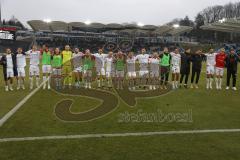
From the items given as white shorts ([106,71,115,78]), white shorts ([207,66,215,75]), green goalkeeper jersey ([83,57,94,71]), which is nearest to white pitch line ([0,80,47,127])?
green goalkeeper jersey ([83,57,94,71])

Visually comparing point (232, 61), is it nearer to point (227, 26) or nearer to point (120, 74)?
point (120, 74)

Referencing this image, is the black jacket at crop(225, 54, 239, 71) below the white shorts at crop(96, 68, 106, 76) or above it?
above

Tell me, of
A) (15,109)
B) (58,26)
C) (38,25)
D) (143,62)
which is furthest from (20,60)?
(58,26)

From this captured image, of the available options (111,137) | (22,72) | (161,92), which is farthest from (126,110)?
(22,72)

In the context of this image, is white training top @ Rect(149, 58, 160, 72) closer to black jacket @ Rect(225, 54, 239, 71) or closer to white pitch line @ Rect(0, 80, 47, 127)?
black jacket @ Rect(225, 54, 239, 71)

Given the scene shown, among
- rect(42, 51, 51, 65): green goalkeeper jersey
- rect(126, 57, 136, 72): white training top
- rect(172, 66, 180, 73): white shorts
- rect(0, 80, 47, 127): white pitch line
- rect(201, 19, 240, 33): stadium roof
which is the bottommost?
rect(0, 80, 47, 127): white pitch line

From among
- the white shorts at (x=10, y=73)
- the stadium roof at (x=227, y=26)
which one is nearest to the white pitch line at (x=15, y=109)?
the white shorts at (x=10, y=73)

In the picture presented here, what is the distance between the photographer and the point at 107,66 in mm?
19562

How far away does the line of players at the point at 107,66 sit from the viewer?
62.4ft

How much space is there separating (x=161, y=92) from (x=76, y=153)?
10.8m

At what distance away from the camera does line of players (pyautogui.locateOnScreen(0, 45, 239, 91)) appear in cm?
1902

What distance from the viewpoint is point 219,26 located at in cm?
3281

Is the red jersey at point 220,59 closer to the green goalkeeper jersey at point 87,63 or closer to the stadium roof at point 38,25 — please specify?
the green goalkeeper jersey at point 87,63

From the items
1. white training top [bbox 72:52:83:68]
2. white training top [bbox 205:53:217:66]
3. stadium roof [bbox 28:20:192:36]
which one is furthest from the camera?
stadium roof [bbox 28:20:192:36]
